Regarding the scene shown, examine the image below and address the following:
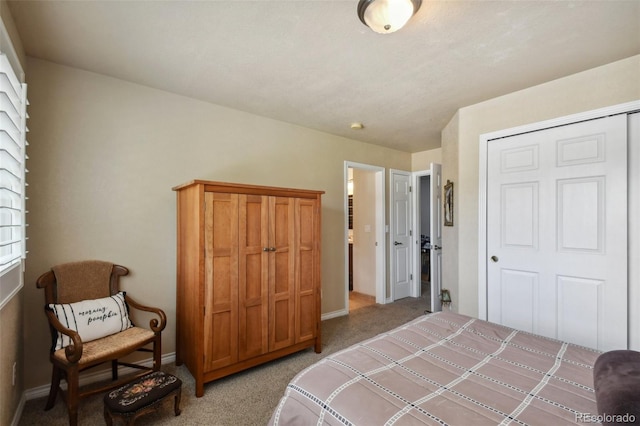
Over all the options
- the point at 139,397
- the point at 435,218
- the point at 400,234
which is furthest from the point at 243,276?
the point at 400,234

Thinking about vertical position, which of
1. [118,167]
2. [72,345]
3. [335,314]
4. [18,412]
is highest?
[118,167]

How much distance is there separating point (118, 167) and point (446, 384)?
2775 mm

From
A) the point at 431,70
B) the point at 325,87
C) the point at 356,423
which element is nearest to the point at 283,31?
the point at 325,87

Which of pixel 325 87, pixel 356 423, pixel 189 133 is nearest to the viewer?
pixel 356 423

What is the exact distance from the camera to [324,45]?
1.94 meters

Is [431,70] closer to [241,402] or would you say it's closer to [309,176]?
[309,176]

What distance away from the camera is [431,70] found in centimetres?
226

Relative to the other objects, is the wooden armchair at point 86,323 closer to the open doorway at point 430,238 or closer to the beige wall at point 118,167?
the beige wall at point 118,167

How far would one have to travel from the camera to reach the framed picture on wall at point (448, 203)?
333 centimetres

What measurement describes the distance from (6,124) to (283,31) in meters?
1.54

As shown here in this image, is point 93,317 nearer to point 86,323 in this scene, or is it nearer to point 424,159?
point 86,323

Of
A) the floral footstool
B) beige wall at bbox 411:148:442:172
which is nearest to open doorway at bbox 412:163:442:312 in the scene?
beige wall at bbox 411:148:442:172

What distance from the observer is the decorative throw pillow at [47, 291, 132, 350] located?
200 centimetres

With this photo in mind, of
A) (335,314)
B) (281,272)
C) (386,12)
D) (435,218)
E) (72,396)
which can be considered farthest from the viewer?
(335,314)
